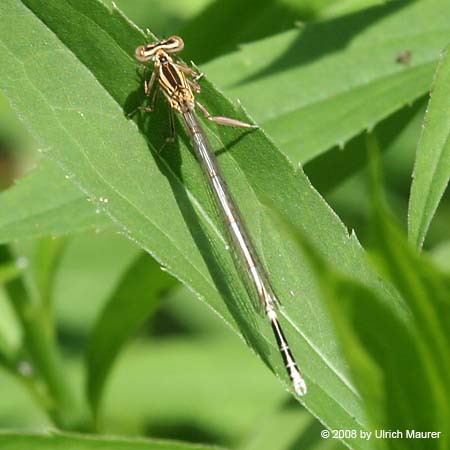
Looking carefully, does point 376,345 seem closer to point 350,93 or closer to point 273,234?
point 273,234

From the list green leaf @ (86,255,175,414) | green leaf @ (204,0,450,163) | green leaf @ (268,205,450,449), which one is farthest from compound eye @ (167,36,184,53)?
green leaf @ (268,205,450,449)

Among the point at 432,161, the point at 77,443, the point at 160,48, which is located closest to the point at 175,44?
the point at 160,48

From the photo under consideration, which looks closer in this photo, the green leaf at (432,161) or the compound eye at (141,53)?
the green leaf at (432,161)

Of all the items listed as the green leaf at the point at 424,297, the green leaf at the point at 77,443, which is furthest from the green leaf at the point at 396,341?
the green leaf at the point at 77,443

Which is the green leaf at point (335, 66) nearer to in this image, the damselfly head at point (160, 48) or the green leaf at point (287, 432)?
the damselfly head at point (160, 48)

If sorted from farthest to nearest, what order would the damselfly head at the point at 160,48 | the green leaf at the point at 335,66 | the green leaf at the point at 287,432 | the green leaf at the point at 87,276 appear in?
1. the green leaf at the point at 87,276
2. the green leaf at the point at 287,432
3. the green leaf at the point at 335,66
4. the damselfly head at the point at 160,48

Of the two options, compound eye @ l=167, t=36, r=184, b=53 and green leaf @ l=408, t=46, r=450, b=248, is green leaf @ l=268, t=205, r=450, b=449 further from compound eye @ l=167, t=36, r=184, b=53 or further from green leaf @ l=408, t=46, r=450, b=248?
compound eye @ l=167, t=36, r=184, b=53

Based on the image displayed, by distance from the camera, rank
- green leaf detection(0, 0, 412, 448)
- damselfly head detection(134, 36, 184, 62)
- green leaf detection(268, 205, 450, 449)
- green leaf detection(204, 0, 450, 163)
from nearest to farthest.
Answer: green leaf detection(268, 205, 450, 449), green leaf detection(0, 0, 412, 448), damselfly head detection(134, 36, 184, 62), green leaf detection(204, 0, 450, 163)
